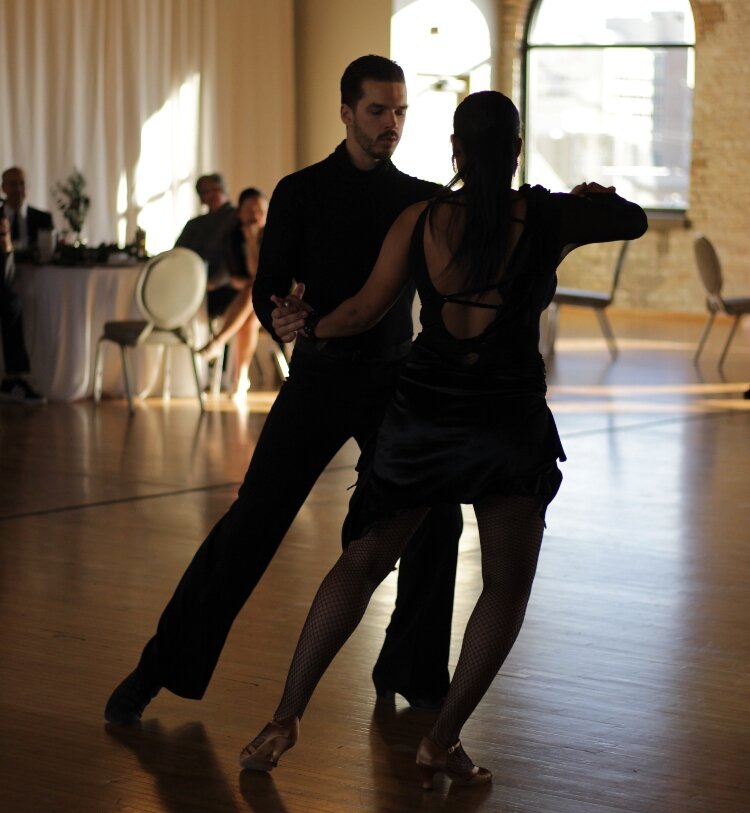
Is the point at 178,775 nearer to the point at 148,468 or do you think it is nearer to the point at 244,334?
the point at 148,468

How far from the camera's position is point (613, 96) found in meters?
15.2

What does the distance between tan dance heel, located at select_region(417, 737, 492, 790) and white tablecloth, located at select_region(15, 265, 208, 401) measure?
20.2 ft

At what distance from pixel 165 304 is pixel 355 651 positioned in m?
4.78

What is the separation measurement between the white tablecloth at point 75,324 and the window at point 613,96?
7.50 m

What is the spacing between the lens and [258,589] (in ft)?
14.5

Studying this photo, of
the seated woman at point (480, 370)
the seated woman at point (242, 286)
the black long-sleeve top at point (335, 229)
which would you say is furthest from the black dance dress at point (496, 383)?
the seated woman at point (242, 286)

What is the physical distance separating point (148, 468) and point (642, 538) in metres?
2.32

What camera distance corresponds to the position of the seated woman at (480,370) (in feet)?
8.51

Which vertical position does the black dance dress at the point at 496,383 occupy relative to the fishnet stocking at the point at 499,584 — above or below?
above

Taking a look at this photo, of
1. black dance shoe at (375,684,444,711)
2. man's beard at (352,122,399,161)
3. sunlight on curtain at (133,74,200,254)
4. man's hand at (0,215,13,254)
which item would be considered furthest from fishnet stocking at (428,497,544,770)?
sunlight on curtain at (133,74,200,254)

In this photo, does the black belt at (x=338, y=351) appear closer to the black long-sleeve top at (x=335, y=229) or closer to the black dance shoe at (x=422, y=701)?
the black long-sleeve top at (x=335, y=229)

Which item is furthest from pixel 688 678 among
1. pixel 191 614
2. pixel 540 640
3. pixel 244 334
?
pixel 244 334

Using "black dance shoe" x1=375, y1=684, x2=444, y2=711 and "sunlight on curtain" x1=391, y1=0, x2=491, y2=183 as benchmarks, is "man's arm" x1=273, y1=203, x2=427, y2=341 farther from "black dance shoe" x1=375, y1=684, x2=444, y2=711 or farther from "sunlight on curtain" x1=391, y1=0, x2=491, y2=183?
"sunlight on curtain" x1=391, y1=0, x2=491, y2=183

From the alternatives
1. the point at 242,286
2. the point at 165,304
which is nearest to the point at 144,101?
the point at 242,286
